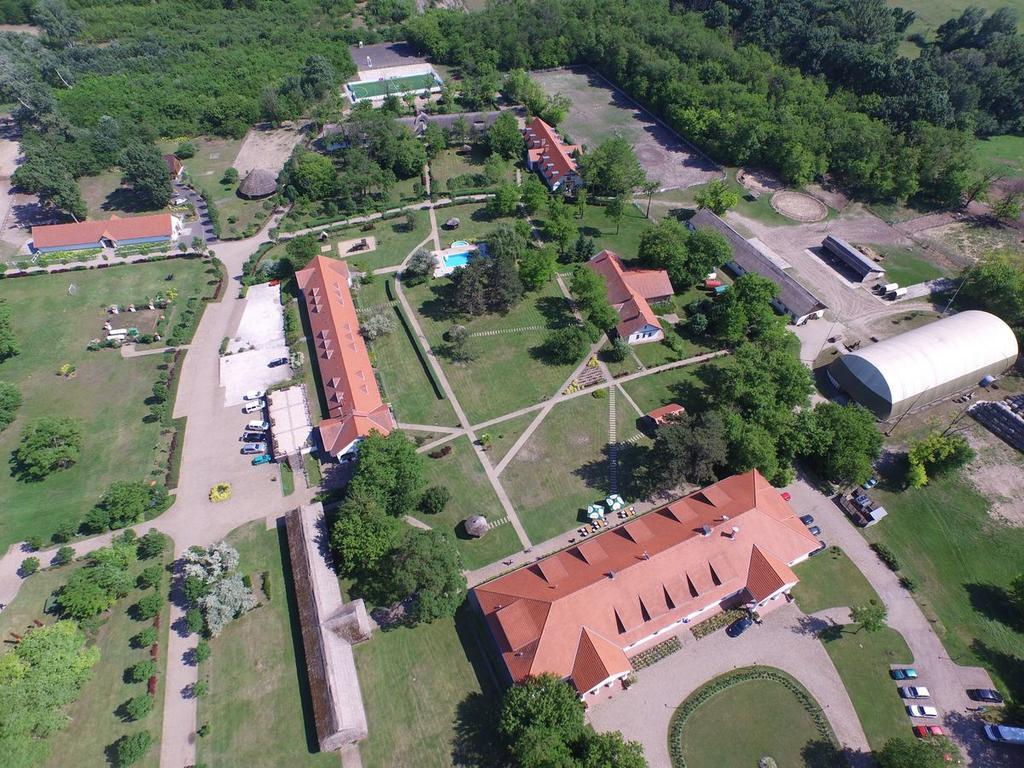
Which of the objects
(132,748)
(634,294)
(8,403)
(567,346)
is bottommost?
(132,748)

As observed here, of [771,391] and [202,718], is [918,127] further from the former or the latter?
[202,718]

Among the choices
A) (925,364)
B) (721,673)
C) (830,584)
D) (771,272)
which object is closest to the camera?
(721,673)

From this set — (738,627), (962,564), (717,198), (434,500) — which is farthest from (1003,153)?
(434,500)

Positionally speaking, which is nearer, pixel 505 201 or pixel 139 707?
pixel 139 707

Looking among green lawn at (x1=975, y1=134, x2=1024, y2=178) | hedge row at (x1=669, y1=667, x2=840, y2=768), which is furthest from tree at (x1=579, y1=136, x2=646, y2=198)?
hedge row at (x1=669, y1=667, x2=840, y2=768)

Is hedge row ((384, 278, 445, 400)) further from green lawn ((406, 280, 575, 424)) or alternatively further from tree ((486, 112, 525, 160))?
tree ((486, 112, 525, 160))

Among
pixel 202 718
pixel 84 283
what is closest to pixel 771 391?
pixel 202 718

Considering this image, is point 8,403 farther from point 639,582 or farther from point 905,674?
point 905,674
